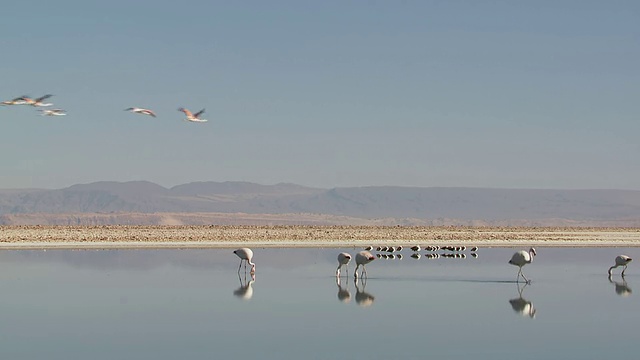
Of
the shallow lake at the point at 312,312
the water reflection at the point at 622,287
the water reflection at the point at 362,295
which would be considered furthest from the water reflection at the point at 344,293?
the water reflection at the point at 622,287

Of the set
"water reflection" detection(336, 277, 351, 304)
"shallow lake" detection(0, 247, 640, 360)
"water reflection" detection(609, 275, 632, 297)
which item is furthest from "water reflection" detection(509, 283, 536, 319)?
"water reflection" detection(336, 277, 351, 304)

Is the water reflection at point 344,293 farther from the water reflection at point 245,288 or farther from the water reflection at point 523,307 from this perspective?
the water reflection at point 523,307

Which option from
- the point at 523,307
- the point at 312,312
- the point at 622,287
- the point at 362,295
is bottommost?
the point at 312,312

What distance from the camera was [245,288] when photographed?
25422mm

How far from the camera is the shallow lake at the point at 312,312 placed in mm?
16547

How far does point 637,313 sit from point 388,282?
747 cm

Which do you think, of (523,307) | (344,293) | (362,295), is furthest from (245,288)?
(523,307)

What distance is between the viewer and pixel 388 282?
27.1 metres

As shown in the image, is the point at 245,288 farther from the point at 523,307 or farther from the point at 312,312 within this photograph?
the point at 523,307

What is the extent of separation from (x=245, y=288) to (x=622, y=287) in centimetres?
933

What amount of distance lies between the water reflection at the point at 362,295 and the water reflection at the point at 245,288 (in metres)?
2.41

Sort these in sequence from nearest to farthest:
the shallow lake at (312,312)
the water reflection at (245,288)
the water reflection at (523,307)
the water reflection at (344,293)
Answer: the shallow lake at (312,312) → the water reflection at (523,307) → the water reflection at (344,293) → the water reflection at (245,288)

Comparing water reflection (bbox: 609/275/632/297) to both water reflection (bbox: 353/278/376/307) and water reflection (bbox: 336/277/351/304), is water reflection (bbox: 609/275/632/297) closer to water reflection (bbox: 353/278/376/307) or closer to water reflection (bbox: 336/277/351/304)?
water reflection (bbox: 353/278/376/307)

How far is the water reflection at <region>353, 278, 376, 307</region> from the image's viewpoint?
73.8ft
